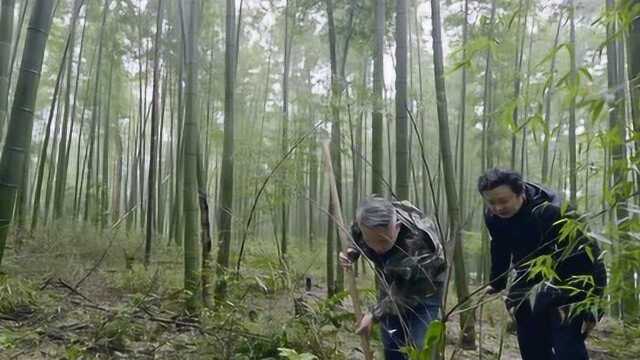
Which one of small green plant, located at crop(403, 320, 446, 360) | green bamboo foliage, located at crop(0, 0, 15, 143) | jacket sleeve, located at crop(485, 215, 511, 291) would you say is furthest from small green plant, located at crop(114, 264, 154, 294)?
small green plant, located at crop(403, 320, 446, 360)

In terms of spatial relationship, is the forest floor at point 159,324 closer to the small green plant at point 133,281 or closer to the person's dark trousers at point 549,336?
the small green plant at point 133,281

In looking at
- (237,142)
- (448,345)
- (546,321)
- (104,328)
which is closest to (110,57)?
(237,142)

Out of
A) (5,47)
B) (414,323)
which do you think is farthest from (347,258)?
(5,47)

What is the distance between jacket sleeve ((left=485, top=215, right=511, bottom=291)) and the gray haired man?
1.03 ft

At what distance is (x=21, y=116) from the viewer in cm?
278

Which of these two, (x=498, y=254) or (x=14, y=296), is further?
(x=14, y=296)

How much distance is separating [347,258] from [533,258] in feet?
2.75

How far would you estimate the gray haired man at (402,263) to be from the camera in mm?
2170

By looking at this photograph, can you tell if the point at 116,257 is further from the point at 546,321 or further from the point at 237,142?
the point at 546,321

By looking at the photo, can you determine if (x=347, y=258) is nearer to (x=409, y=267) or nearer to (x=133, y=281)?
(x=409, y=267)

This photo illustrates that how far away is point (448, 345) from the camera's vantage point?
4.29 metres

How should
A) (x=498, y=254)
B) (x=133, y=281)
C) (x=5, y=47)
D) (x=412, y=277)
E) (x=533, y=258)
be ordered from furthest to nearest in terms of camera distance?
(x=133, y=281) → (x=5, y=47) → (x=498, y=254) → (x=412, y=277) → (x=533, y=258)

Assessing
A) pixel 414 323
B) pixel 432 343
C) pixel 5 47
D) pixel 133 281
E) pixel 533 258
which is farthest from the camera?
pixel 133 281

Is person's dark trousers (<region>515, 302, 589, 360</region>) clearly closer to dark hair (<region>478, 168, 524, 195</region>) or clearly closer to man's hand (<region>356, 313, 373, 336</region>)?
dark hair (<region>478, 168, 524, 195</region>)
